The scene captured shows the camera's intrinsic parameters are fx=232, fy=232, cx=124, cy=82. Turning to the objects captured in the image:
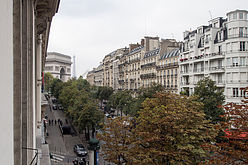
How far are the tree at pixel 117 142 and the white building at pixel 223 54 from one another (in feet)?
77.4

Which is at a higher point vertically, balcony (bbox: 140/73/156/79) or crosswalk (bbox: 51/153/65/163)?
balcony (bbox: 140/73/156/79)

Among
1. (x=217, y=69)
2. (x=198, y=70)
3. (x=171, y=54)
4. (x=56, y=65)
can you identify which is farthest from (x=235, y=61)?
(x=56, y=65)

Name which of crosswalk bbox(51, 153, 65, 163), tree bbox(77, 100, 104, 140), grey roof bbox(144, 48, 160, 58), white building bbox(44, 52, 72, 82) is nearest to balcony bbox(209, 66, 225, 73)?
tree bbox(77, 100, 104, 140)

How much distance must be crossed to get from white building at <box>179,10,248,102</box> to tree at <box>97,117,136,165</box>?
Result: 2359 centimetres

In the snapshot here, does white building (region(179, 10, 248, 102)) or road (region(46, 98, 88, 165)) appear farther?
white building (region(179, 10, 248, 102))

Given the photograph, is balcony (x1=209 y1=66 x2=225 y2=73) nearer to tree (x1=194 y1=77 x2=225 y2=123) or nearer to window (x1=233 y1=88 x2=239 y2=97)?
window (x1=233 y1=88 x2=239 y2=97)

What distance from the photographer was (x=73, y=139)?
122ft

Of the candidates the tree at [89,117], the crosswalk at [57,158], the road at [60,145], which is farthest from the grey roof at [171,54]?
the crosswalk at [57,158]

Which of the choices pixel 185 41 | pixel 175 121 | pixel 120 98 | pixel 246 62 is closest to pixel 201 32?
pixel 185 41

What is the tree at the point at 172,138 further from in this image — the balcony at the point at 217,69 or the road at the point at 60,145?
the balcony at the point at 217,69

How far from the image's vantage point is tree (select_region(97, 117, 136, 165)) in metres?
16.4

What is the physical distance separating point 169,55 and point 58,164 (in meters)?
37.0

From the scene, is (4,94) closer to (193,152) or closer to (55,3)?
(55,3)

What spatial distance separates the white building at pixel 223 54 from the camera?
1387 inches
